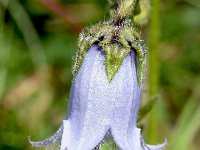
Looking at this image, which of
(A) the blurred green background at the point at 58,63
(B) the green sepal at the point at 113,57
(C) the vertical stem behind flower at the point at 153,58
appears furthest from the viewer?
(A) the blurred green background at the point at 58,63

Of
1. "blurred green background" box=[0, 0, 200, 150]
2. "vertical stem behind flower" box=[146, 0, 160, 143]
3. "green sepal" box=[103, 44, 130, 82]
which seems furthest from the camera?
"blurred green background" box=[0, 0, 200, 150]

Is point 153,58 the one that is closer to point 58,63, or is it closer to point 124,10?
point 124,10

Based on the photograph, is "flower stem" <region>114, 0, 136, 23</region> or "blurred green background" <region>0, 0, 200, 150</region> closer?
"flower stem" <region>114, 0, 136, 23</region>

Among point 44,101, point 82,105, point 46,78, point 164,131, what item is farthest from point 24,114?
point 82,105

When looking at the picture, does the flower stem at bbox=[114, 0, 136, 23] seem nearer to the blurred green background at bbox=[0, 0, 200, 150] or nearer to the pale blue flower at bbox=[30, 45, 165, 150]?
the pale blue flower at bbox=[30, 45, 165, 150]

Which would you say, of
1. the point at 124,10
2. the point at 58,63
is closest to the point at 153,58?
the point at 124,10

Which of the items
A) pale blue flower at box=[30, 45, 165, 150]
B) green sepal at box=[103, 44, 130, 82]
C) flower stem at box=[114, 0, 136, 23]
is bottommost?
pale blue flower at box=[30, 45, 165, 150]

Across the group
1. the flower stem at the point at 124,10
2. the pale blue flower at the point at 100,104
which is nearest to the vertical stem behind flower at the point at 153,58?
the flower stem at the point at 124,10

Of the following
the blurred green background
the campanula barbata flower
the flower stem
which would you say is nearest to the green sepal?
the campanula barbata flower

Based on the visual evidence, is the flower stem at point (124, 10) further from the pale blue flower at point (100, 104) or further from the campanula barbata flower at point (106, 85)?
the pale blue flower at point (100, 104)
